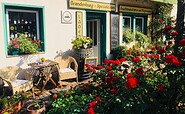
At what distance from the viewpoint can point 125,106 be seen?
7.68 feet

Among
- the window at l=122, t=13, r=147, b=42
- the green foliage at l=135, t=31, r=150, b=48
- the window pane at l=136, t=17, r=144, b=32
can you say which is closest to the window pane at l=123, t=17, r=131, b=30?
the window at l=122, t=13, r=147, b=42

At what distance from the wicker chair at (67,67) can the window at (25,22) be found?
71 cm

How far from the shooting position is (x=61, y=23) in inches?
236

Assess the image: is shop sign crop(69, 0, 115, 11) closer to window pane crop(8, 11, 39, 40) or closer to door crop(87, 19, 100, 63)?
door crop(87, 19, 100, 63)

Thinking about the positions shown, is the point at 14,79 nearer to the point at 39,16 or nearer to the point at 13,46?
the point at 13,46

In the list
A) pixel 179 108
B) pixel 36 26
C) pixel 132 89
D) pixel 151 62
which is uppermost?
pixel 36 26

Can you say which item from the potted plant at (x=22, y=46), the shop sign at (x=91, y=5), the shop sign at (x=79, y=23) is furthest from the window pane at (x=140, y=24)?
the potted plant at (x=22, y=46)

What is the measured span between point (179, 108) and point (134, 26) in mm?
6631

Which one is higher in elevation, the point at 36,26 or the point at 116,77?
the point at 36,26

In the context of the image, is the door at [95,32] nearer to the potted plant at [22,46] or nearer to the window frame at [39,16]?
the window frame at [39,16]

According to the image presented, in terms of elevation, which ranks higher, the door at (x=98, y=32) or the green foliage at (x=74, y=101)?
the door at (x=98, y=32)

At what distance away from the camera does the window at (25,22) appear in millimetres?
5105

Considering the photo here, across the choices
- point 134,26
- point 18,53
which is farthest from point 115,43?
point 18,53

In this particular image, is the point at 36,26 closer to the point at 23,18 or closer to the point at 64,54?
the point at 23,18
